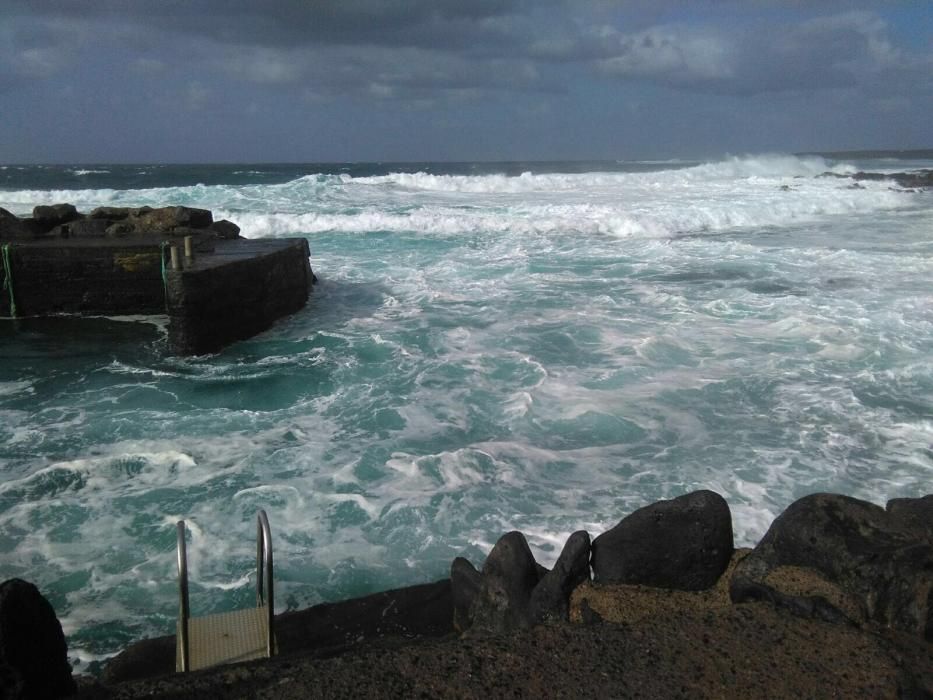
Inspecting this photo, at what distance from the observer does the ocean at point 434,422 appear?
5574mm

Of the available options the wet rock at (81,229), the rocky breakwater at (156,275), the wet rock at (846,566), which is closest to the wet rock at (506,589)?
the wet rock at (846,566)

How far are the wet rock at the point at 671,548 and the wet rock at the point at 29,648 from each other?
8.63ft

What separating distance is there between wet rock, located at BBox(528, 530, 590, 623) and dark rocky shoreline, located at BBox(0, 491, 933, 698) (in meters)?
0.01

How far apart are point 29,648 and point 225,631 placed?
0.99m

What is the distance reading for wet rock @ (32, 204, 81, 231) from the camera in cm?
1413

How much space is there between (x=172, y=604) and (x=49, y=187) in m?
53.8

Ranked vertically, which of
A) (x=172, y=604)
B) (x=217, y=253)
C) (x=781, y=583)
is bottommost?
(x=172, y=604)

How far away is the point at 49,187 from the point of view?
4991 centimetres

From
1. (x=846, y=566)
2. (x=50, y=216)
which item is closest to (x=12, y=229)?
(x=50, y=216)

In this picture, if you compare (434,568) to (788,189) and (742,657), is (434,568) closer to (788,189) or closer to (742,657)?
(742,657)

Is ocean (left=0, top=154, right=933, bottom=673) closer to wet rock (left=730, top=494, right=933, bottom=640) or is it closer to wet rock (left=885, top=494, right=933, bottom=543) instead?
wet rock (left=885, top=494, right=933, bottom=543)

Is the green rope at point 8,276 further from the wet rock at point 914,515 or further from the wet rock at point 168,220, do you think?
the wet rock at point 914,515

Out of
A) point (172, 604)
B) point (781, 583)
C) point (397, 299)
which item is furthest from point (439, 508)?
point (397, 299)

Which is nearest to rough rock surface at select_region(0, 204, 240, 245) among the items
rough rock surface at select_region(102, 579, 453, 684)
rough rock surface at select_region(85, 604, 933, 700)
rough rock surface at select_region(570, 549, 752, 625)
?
rough rock surface at select_region(102, 579, 453, 684)
